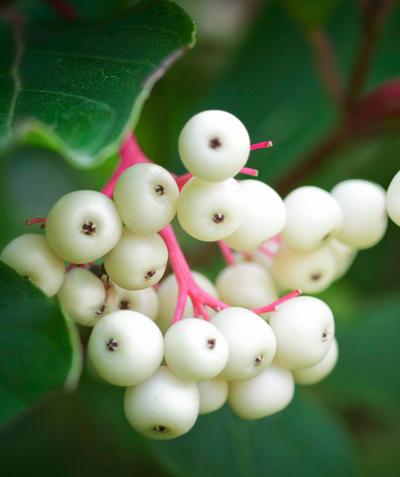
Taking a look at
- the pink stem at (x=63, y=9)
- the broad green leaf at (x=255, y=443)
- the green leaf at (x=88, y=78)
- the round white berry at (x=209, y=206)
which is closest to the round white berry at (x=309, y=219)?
the round white berry at (x=209, y=206)

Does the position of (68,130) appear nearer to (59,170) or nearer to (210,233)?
(210,233)

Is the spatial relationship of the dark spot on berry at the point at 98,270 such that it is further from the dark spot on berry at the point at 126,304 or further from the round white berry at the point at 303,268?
the round white berry at the point at 303,268

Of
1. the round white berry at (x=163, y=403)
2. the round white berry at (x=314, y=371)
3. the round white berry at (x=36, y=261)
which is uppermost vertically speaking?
the round white berry at (x=36, y=261)

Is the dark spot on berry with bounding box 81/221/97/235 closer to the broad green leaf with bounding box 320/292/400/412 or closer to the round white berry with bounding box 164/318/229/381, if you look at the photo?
the round white berry with bounding box 164/318/229/381

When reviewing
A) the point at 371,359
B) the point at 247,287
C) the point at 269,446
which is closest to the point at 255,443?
the point at 269,446

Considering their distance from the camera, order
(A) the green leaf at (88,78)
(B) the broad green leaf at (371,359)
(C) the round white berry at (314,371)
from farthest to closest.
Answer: (B) the broad green leaf at (371,359), (C) the round white berry at (314,371), (A) the green leaf at (88,78)

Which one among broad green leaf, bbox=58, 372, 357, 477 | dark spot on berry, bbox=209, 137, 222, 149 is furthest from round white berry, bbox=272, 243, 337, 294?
broad green leaf, bbox=58, 372, 357, 477
